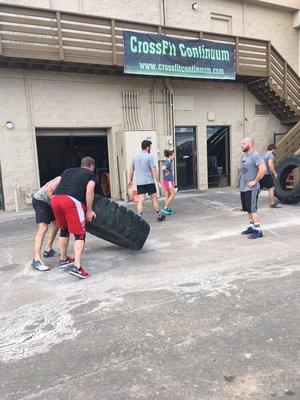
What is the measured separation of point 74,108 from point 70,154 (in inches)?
151

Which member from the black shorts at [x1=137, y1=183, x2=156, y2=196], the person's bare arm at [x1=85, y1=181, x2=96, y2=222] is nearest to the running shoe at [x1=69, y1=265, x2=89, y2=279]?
the person's bare arm at [x1=85, y1=181, x2=96, y2=222]

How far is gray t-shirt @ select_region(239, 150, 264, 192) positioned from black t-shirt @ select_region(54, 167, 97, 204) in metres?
2.90

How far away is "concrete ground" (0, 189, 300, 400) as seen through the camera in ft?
8.85

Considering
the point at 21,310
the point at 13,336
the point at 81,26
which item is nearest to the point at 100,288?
the point at 21,310

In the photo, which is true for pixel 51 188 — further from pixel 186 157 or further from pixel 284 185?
pixel 186 157

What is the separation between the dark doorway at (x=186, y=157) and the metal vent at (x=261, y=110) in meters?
2.89

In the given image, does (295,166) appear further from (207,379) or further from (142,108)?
(207,379)

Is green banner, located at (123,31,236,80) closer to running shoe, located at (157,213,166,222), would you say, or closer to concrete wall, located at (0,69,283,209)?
concrete wall, located at (0,69,283,209)

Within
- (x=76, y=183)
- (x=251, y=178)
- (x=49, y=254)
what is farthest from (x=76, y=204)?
(x=251, y=178)

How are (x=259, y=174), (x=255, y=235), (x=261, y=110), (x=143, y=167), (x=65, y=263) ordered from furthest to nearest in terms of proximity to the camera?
(x=261, y=110) < (x=143, y=167) < (x=255, y=235) < (x=259, y=174) < (x=65, y=263)

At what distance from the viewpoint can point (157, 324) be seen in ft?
11.7

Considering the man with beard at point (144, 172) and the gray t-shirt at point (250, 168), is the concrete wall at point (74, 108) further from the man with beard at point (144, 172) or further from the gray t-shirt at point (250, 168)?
the gray t-shirt at point (250, 168)

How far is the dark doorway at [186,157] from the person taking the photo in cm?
1315

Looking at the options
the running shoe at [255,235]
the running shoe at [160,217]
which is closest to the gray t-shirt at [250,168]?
the running shoe at [255,235]
